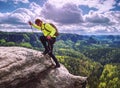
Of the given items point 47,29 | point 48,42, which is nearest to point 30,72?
point 48,42

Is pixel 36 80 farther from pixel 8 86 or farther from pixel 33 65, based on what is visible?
pixel 8 86

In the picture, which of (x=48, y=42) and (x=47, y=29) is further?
(x=48, y=42)

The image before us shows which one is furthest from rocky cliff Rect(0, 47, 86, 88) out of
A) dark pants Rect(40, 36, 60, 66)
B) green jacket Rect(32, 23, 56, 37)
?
green jacket Rect(32, 23, 56, 37)

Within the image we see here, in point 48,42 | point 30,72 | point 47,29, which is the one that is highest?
point 47,29

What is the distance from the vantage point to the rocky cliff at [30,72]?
23.5 metres

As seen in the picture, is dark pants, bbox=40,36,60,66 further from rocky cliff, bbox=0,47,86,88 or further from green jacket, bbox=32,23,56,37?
rocky cliff, bbox=0,47,86,88

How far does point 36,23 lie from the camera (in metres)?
24.8

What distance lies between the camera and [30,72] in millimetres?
24906

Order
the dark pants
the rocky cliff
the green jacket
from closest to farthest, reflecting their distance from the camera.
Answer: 1. the rocky cliff
2. the green jacket
3. the dark pants

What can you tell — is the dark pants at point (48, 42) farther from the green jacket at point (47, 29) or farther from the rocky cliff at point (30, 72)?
the rocky cliff at point (30, 72)

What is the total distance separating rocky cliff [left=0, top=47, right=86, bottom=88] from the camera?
23500mm

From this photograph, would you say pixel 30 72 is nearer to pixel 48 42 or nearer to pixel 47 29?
pixel 48 42

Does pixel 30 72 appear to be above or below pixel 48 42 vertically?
below

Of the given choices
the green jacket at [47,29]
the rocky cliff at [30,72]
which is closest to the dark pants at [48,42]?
the green jacket at [47,29]
